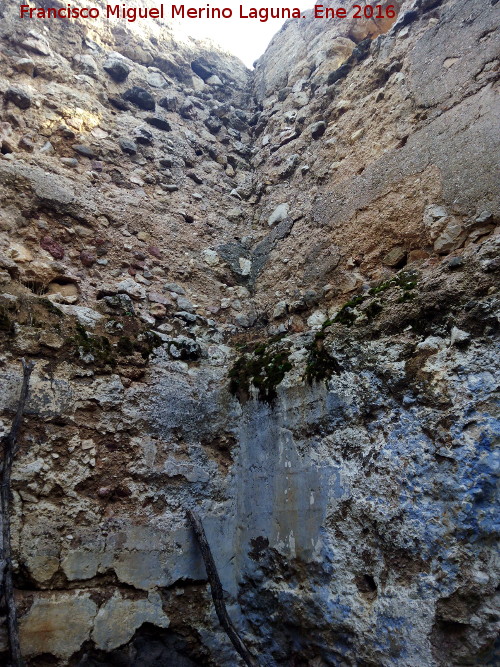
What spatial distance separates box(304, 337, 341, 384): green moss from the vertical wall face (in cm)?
1

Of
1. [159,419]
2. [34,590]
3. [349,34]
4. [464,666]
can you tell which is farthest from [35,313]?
[349,34]

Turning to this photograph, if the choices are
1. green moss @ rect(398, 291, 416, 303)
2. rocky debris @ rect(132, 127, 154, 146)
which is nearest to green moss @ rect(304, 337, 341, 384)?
green moss @ rect(398, 291, 416, 303)

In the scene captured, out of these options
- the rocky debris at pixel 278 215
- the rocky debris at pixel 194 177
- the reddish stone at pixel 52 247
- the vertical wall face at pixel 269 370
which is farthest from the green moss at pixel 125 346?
the rocky debris at pixel 194 177

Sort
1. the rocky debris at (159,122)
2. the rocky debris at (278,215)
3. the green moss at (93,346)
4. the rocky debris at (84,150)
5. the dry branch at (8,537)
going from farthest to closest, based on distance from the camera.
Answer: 1. the rocky debris at (159,122)
2. the rocky debris at (278,215)
3. the rocky debris at (84,150)
4. the green moss at (93,346)
5. the dry branch at (8,537)

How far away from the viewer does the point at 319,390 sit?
8.79ft

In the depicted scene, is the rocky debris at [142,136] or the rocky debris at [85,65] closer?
the rocky debris at [142,136]

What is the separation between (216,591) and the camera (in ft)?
8.36

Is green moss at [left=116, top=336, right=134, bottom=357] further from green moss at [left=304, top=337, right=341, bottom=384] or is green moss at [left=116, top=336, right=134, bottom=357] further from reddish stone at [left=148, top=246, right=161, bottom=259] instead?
green moss at [left=304, top=337, right=341, bottom=384]

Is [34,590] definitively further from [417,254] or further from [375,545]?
[417,254]

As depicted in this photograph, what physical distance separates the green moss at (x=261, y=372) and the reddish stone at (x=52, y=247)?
1.57 m

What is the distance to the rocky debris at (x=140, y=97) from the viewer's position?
5.00 meters

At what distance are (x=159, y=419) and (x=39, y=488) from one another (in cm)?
80

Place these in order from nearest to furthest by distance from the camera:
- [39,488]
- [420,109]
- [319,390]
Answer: [39,488]
[319,390]
[420,109]

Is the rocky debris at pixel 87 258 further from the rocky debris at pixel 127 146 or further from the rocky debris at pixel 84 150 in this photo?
the rocky debris at pixel 127 146
